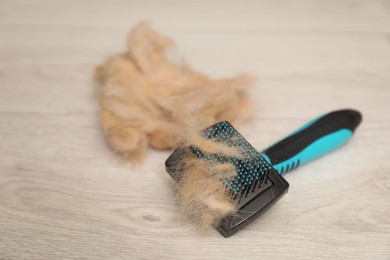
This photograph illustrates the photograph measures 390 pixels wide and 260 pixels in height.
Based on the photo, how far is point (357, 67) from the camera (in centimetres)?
95

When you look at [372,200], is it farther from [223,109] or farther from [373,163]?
[223,109]

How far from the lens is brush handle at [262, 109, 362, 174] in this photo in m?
0.66

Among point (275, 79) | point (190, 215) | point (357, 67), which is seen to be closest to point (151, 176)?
point (190, 215)

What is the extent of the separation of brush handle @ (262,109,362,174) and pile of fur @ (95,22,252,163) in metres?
0.13

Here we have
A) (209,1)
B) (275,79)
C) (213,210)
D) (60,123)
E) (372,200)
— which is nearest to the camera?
Answer: (213,210)

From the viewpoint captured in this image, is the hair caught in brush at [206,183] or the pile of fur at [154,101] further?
the pile of fur at [154,101]

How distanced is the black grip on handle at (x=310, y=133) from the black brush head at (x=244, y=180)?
0.19 ft

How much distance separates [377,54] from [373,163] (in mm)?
368

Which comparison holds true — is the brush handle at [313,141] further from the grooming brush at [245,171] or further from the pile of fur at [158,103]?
the pile of fur at [158,103]

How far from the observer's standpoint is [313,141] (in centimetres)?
69

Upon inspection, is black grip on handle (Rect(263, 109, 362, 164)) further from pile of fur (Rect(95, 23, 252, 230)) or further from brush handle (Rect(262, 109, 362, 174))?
pile of fur (Rect(95, 23, 252, 230))

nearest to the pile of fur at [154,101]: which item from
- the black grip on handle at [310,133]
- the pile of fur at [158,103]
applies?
the pile of fur at [158,103]

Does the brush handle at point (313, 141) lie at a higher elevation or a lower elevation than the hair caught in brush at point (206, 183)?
higher

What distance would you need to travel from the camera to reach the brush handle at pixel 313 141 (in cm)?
66
